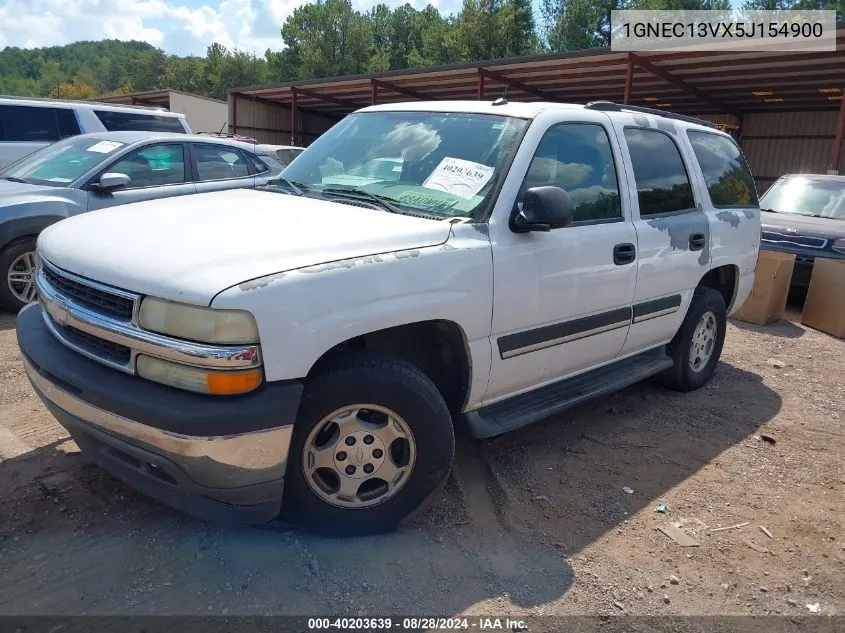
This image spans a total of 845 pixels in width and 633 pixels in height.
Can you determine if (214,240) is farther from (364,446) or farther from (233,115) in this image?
(233,115)

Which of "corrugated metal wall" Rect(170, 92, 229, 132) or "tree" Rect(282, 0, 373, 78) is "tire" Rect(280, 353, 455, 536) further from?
"tree" Rect(282, 0, 373, 78)

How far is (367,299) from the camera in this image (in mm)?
2455

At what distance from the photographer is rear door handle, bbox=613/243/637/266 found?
140 inches

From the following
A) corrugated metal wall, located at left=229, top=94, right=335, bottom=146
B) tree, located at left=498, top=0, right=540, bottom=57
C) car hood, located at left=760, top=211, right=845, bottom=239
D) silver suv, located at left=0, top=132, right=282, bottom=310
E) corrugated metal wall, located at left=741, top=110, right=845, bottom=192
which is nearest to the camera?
silver suv, located at left=0, top=132, right=282, bottom=310

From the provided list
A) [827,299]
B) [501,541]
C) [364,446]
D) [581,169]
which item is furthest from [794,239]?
[364,446]

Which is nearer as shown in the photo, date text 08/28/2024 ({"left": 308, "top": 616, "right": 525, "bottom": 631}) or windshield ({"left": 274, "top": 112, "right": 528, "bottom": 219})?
date text 08/28/2024 ({"left": 308, "top": 616, "right": 525, "bottom": 631})

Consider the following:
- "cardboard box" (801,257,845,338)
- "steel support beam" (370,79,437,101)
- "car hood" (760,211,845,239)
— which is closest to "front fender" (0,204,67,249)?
"car hood" (760,211,845,239)

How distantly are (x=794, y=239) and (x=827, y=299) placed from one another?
118 centimetres

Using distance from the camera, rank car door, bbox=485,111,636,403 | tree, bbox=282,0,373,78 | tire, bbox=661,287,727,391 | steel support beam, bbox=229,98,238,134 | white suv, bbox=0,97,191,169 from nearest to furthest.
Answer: car door, bbox=485,111,636,403
tire, bbox=661,287,727,391
white suv, bbox=0,97,191,169
steel support beam, bbox=229,98,238,134
tree, bbox=282,0,373,78

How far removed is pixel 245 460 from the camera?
2.24 metres

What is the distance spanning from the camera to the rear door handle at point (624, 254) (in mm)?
3559

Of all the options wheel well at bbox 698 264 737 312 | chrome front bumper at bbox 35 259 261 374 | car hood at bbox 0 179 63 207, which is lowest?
wheel well at bbox 698 264 737 312

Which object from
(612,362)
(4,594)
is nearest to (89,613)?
(4,594)

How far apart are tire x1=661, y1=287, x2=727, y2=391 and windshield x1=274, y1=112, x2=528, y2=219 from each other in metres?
2.12
